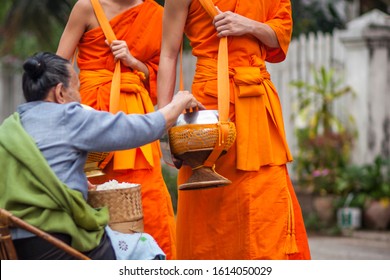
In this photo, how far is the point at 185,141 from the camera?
453 cm

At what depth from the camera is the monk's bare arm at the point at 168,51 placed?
4969 mm

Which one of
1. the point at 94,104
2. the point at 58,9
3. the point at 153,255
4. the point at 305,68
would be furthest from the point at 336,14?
the point at 153,255

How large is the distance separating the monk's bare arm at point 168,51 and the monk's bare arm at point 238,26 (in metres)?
0.23

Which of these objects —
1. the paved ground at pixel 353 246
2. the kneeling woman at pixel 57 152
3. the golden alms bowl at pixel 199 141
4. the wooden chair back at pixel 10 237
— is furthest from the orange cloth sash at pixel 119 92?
the paved ground at pixel 353 246

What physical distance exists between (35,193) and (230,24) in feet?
4.72

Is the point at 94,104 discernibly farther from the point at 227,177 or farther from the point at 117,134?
the point at 117,134

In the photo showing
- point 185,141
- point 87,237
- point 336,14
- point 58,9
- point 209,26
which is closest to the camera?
point 87,237

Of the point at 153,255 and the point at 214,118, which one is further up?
the point at 214,118

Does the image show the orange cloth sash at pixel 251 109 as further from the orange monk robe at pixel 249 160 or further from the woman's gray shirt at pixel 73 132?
the woman's gray shirt at pixel 73 132

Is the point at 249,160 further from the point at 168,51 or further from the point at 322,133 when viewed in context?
the point at 322,133

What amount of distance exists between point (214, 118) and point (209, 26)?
57cm

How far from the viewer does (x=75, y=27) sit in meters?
5.41

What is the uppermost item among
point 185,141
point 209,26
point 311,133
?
point 209,26

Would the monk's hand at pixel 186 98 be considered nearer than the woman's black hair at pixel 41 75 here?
No
